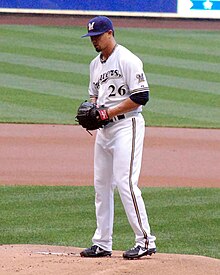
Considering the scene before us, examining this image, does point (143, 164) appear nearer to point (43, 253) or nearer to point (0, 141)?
point (0, 141)

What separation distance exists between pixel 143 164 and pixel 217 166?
3.35 ft

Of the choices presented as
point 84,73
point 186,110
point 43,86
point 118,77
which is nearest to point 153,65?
point 84,73

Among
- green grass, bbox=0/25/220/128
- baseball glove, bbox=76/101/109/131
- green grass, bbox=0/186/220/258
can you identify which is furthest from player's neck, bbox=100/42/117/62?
green grass, bbox=0/25/220/128

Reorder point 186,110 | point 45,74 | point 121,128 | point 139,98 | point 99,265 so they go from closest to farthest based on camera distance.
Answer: point 99,265 → point 139,98 → point 121,128 → point 186,110 → point 45,74

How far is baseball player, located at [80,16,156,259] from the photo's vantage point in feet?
23.8

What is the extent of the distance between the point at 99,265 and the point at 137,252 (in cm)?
50

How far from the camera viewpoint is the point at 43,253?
762 cm

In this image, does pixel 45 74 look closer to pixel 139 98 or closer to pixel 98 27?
pixel 98 27

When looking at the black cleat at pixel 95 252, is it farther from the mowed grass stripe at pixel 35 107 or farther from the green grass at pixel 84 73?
the mowed grass stripe at pixel 35 107

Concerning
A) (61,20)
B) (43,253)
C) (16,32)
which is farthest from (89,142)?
(61,20)

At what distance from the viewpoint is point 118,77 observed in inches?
288

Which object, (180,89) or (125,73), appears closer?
(125,73)

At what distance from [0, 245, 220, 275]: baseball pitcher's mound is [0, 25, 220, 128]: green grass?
9.17 meters

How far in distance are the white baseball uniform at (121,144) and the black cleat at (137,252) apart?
1.8 inches
